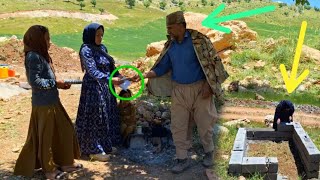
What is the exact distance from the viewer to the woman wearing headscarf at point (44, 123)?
4.81 metres

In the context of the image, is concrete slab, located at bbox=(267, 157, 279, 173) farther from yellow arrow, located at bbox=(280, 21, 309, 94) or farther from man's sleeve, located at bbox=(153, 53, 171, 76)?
yellow arrow, located at bbox=(280, 21, 309, 94)

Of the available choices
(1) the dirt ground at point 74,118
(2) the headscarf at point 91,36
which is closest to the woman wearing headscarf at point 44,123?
(1) the dirt ground at point 74,118

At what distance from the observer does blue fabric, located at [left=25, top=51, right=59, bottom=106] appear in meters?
4.79

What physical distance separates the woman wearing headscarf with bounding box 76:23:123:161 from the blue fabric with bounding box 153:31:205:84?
718 millimetres

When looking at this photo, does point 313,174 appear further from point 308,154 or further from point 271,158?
point 271,158

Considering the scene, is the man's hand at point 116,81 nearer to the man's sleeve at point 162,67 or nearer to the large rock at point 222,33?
the man's sleeve at point 162,67

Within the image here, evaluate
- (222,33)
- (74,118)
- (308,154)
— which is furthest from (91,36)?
(222,33)

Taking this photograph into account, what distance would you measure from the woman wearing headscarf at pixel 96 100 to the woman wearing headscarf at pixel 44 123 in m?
0.37

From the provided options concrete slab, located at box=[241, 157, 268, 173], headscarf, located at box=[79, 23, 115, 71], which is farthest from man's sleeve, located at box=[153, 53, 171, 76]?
concrete slab, located at box=[241, 157, 268, 173]

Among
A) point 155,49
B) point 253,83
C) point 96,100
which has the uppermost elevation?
point 96,100

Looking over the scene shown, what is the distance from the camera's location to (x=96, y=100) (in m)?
5.79

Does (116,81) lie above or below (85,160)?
above

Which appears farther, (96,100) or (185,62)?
(96,100)

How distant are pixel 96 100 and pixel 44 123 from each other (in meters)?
0.92
